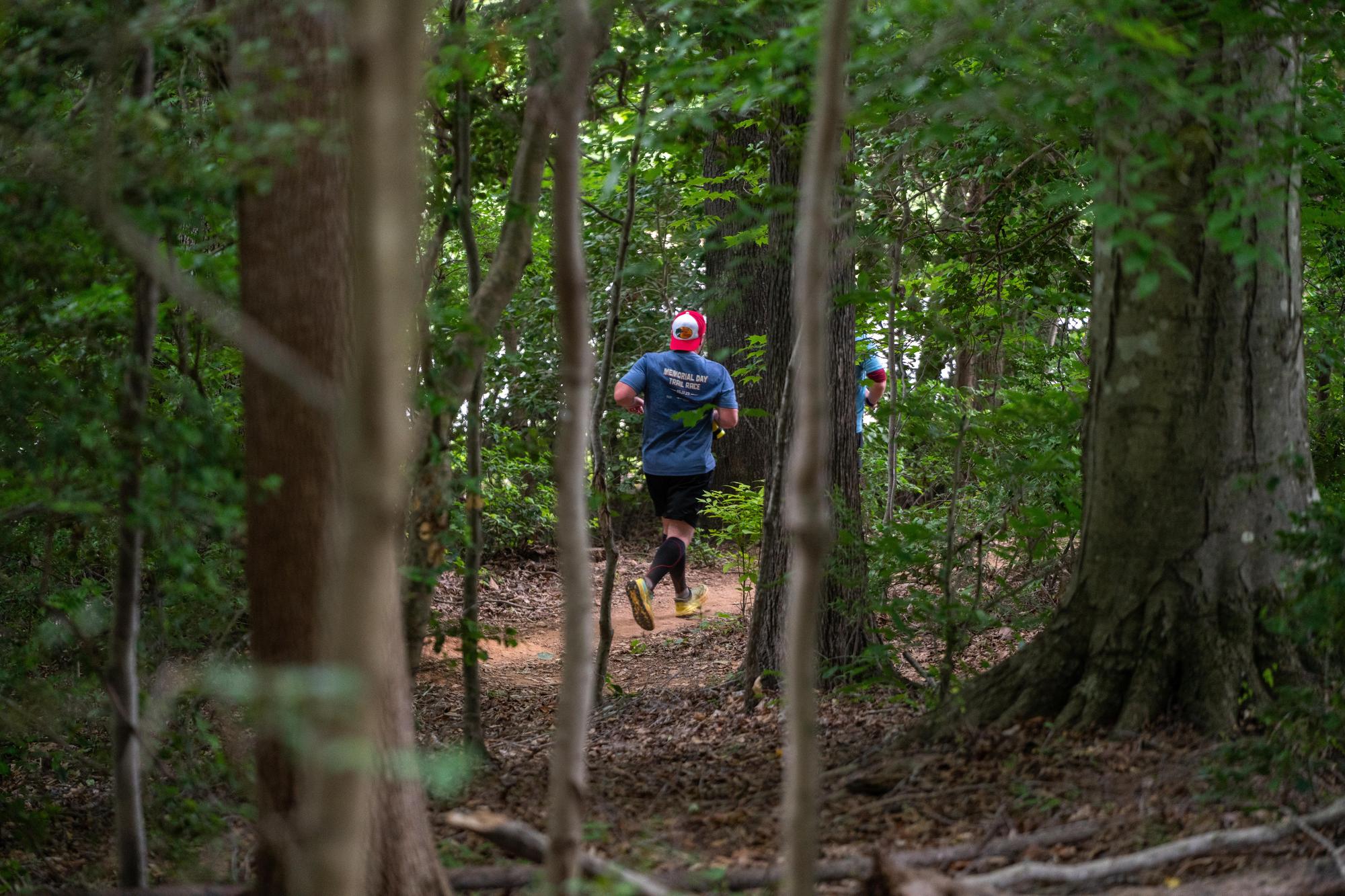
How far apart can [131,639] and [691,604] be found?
20.1 ft

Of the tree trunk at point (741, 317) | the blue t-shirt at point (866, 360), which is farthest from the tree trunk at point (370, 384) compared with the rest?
the blue t-shirt at point (866, 360)

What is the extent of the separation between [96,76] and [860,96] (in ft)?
Result: 8.18

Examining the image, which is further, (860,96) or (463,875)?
(463,875)

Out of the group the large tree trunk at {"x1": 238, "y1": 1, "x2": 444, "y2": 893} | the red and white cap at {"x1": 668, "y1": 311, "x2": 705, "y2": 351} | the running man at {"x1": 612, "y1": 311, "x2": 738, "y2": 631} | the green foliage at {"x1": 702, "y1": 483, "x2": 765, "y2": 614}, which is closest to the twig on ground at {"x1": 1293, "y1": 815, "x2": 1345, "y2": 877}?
the large tree trunk at {"x1": 238, "y1": 1, "x2": 444, "y2": 893}

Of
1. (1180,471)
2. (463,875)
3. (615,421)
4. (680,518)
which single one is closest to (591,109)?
(1180,471)

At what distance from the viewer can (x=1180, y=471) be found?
425cm

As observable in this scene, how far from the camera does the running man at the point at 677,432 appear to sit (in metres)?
8.21

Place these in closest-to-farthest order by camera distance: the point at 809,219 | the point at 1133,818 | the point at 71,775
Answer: the point at 809,219 < the point at 1133,818 < the point at 71,775

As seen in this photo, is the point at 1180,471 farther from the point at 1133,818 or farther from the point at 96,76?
the point at 96,76

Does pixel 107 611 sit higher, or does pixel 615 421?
pixel 615 421

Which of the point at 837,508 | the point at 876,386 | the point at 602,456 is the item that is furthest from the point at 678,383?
the point at 837,508

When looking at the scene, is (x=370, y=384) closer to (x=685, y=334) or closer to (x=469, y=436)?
(x=469, y=436)

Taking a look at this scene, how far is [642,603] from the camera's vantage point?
8.52m

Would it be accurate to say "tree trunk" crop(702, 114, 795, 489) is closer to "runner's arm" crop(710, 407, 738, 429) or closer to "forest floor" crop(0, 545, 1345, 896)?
"runner's arm" crop(710, 407, 738, 429)
